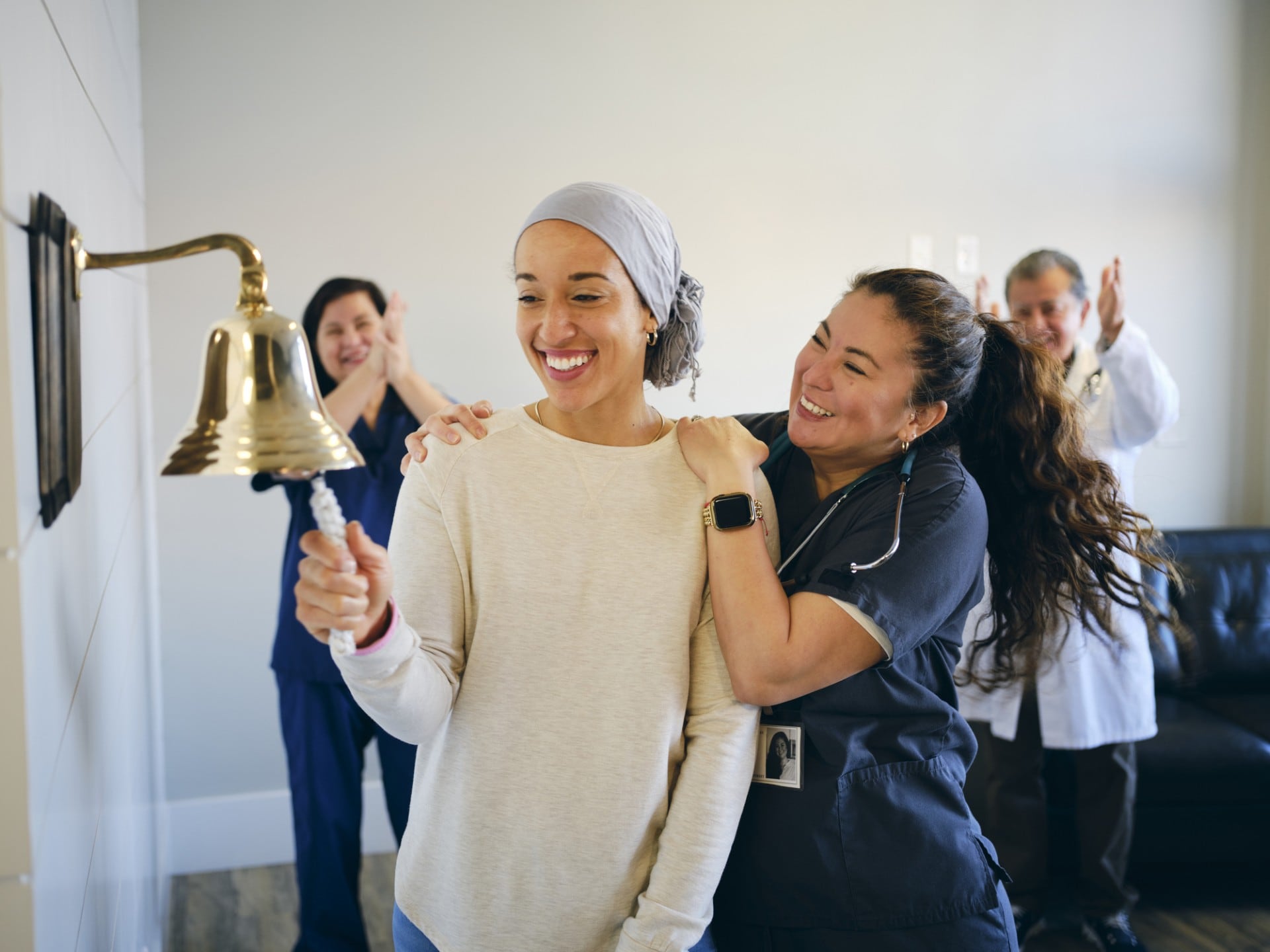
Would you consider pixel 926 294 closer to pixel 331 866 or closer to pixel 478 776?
pixel 478 776

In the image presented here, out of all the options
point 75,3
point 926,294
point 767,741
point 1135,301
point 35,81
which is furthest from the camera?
point 1135,301

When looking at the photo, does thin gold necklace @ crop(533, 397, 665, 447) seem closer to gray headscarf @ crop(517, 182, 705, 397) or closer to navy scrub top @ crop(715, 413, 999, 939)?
gray headscarf @ crop(517, 182, 705, 397)

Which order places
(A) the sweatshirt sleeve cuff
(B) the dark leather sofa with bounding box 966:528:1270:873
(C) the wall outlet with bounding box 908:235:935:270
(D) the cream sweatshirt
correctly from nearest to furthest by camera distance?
(A) the sweatshirt sleeve cuff, (D) the cream sweatshirt, (B) the dark leather sofa with bounding box 966:528:1270:873, (C) the wall outlet with bounding box 908:235:935:270

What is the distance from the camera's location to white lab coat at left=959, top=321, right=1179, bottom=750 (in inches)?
101

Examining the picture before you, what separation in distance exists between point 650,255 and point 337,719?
59.2 inches

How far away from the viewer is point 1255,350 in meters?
3.85

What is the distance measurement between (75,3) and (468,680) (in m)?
0.92

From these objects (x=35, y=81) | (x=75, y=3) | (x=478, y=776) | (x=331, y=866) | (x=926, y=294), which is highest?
(x=75, y=3)

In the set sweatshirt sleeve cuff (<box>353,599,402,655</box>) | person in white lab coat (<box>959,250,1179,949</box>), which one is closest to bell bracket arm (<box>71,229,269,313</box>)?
sweatshirt sleeve cuff (<box>353,599,402,655</box>)

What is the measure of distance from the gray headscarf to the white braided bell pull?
1.77ft

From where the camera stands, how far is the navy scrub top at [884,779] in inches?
48.7

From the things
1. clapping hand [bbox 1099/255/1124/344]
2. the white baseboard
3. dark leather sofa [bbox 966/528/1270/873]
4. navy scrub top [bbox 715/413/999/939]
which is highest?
clapping hand [bbox 1099/255/1124/344]

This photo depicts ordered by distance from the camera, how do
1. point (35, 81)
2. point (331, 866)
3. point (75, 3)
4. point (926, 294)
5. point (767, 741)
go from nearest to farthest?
1. point (35, 81)
2. point (75, 3)
3. point (767, 741)
4. point (926, 294)
5. point (331, 866)

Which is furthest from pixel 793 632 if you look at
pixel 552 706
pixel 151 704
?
pixel 151 704
